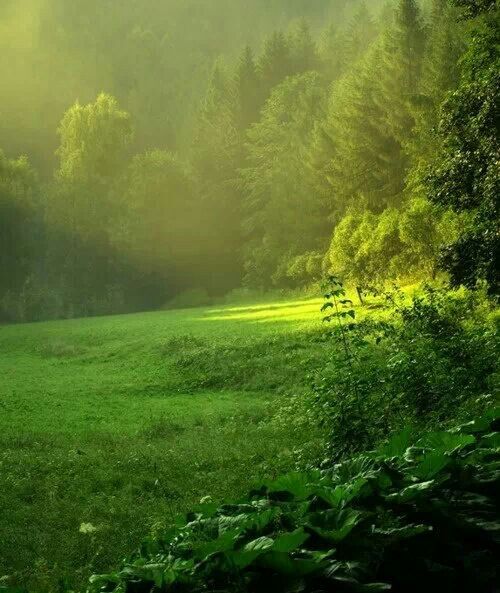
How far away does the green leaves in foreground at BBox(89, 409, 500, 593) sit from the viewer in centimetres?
279

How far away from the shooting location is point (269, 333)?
27734 mm

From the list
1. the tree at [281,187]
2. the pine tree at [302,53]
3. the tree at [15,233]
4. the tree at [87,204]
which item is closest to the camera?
the tree at [281,187]

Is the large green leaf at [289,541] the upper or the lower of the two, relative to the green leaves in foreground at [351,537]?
upper

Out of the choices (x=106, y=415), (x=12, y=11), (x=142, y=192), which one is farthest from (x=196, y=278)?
(x=12, y=11)

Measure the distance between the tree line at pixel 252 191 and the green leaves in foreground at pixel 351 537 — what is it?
85.0 ft

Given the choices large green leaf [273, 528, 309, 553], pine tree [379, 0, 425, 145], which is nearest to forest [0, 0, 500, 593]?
large green leaf [273, 528, 309, 553]

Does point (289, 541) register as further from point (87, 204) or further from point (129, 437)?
point (87, 204)

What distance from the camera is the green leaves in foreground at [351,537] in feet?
9.17

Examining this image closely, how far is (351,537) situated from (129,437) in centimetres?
1187

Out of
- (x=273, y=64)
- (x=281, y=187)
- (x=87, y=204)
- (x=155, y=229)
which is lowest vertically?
(x=155, y=229)

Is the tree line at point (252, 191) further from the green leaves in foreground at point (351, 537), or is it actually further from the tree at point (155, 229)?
the green leaves in foreground at point (351, 537)

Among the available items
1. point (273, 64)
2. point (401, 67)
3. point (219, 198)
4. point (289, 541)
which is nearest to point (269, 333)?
point (289, 541)

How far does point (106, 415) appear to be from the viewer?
1725cm

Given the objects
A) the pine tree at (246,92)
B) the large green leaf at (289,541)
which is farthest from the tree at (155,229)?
the large green leaf at (289,541)
